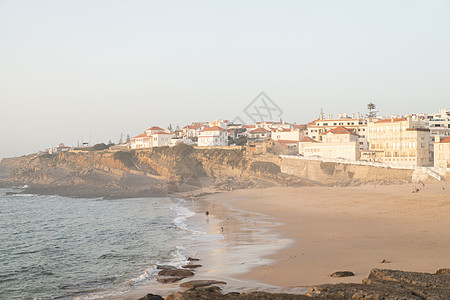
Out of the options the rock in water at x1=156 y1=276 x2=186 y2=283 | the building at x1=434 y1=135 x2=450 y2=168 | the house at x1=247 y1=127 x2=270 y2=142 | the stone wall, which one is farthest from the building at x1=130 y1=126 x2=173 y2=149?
the rock in water at x1=156 y1=276 x2=186 y2=283

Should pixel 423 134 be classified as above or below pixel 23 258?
above

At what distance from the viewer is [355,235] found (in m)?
20.9

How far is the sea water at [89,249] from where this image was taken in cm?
1627

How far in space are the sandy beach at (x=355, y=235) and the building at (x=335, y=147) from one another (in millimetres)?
20813

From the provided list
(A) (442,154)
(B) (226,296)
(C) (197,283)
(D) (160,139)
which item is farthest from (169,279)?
(D) (160,139)

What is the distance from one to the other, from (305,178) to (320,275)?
1807 inches

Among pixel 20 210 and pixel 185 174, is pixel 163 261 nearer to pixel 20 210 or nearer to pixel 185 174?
pixel 20 210

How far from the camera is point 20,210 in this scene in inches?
1962

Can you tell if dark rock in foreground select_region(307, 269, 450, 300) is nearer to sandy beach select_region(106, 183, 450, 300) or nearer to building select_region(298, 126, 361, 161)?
sandy beach select_region(106, 183, 450, 300)

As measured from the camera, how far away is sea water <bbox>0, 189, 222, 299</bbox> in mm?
16266

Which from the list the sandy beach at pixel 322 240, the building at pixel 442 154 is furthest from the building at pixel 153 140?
the building at pixel 442 154

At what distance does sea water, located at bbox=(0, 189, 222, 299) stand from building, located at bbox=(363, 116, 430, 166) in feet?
114

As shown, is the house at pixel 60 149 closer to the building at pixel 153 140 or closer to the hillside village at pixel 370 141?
the building at pixel 153 140

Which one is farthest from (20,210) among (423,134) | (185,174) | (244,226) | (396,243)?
(423,134)
